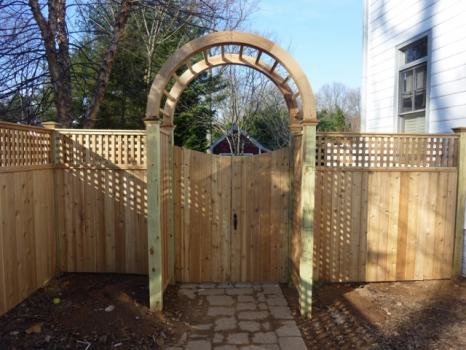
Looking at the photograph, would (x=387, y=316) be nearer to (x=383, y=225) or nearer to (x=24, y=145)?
(x=383, y=225)

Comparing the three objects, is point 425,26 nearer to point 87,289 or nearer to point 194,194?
point 194,194

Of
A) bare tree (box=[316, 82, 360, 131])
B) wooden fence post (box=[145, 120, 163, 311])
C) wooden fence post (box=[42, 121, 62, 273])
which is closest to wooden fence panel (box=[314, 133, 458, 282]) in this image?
wooden fence post (box=[145, 120, 163, 311])

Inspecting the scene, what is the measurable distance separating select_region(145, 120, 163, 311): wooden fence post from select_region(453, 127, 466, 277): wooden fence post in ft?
11.0

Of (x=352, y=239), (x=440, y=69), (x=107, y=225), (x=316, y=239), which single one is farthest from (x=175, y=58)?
(x=440, y=69)

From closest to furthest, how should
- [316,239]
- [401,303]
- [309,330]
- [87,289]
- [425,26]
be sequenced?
1. [309,330]
2. [401,303]
3. [87,289]
4. [316,239]
5. [425,26]

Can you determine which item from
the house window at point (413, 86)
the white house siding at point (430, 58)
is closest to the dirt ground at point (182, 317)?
the white house siding at point (430, 58)

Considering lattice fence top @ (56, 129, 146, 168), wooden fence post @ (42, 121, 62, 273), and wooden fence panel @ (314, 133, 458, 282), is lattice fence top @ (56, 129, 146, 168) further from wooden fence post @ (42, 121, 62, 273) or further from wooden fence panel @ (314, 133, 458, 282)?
wooden fence panel @ (314, 133, 458, 282)

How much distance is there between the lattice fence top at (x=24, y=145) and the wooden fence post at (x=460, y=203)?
4671mm

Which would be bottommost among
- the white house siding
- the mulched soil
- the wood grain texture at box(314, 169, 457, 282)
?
the mulched soil

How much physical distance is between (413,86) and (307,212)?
9.89 ft

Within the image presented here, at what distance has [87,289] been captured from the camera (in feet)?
13.0

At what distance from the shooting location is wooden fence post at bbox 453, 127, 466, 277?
4105 mm

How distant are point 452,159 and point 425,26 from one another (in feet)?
5.92

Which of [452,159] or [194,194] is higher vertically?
[452,159]
